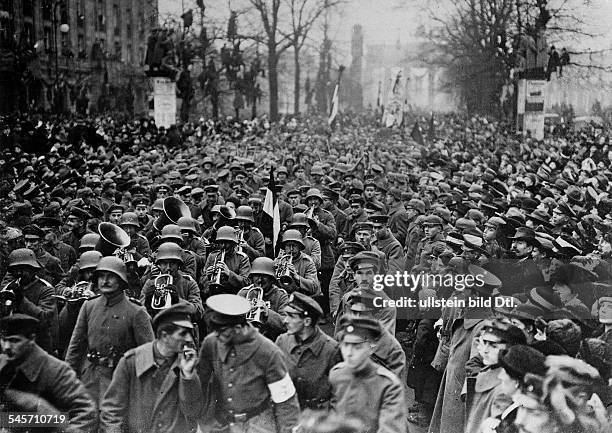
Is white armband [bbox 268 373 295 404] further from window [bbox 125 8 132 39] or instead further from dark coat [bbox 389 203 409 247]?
window [bbox 125 8 132 39]

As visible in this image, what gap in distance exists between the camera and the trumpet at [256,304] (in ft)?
21.6

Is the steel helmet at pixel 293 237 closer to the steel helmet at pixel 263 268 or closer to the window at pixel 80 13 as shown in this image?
the steel helmet at pixel 263 268

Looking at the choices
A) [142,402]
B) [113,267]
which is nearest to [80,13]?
[113,267]

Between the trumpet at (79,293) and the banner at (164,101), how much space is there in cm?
1923

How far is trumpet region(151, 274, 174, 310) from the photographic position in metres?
7.07

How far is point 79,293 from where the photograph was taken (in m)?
6.83

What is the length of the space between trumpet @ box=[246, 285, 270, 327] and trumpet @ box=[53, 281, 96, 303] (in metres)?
1.33

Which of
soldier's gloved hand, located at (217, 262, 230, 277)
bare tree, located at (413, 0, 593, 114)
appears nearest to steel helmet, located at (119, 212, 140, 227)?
soldier's gloved hand, located at (217, 262, 230, 277)

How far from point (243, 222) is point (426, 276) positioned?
3009mm

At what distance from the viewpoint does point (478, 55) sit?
1000 inches

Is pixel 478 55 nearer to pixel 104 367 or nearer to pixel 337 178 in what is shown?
pixel 337 178

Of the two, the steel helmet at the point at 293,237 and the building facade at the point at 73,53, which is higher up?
the building facade at the point at 73,53

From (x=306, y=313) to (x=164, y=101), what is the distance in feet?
70.4

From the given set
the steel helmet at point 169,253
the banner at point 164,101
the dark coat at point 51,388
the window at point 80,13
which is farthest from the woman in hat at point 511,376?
the window at point 80,13
